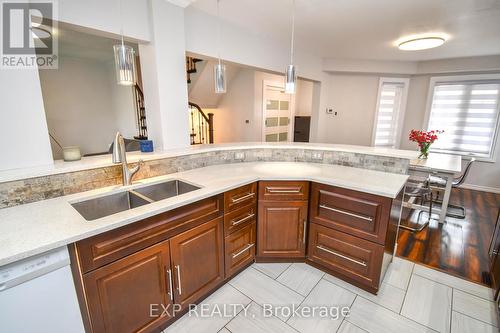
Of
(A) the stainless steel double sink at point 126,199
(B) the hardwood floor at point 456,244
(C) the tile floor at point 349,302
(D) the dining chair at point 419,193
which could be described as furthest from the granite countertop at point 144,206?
(D) the dining chair at point 419,193

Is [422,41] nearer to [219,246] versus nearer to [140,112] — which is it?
[219,246]

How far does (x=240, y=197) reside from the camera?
1854mm

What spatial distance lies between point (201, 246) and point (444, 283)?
6.88 ft

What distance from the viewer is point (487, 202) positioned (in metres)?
3.83

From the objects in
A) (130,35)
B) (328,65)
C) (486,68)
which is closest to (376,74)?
(328,65)

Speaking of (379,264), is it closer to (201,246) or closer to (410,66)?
(201,246)

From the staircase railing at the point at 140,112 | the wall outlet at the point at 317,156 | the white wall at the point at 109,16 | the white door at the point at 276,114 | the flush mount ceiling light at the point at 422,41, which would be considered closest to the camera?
the white wall at the point at 109,16

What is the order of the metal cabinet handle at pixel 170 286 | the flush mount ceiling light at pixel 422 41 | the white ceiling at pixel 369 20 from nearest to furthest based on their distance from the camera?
the metal cabinet handle at pixel 170 286, the white ceiling at pixel 369 20, the flush mount ceiling light at pixel 422 41

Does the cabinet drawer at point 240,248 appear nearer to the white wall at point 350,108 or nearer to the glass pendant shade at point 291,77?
the glass pendant shade at point 291,77

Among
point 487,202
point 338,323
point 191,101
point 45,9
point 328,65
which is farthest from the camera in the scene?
point 191,101

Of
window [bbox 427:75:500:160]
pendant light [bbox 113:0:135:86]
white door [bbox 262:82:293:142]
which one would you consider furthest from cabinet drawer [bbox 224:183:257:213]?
window [bbox 427:75:500:160]

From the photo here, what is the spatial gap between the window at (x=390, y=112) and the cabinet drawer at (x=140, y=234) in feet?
15.3

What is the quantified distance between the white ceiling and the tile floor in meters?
2.51

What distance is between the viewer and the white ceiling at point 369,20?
7.08 feet
